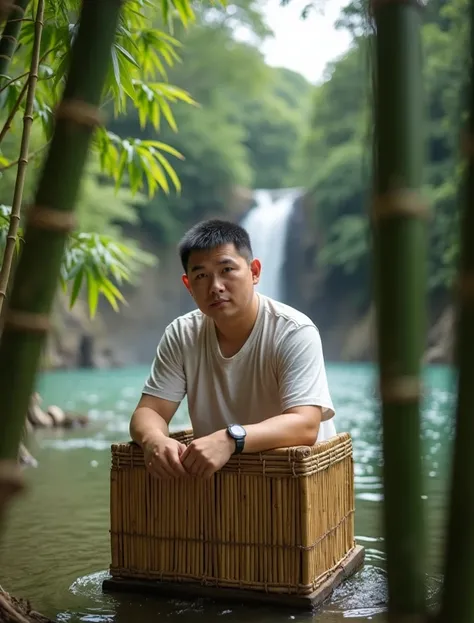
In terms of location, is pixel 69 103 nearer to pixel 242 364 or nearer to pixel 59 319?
pixel 242 364

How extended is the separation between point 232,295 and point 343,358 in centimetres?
1908

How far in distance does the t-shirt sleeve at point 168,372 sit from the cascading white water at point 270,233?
18.1 m

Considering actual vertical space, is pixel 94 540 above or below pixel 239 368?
below

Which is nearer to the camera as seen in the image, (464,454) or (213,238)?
(464,454)

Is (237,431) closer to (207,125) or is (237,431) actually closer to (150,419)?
(150,419)

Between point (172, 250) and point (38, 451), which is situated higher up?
point (172, 250)

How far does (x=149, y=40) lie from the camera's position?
2.67 metres

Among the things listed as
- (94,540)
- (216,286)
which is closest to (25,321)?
(216,286)

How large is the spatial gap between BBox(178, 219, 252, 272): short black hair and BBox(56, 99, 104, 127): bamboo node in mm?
1256

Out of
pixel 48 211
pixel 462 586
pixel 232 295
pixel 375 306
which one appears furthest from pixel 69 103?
pixel 232 295

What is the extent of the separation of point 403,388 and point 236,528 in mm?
1274

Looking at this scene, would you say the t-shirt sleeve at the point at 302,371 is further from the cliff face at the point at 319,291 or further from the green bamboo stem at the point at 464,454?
the cliff face at the point at 319,291

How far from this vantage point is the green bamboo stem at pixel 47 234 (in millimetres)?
1020

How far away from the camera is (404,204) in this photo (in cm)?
90
